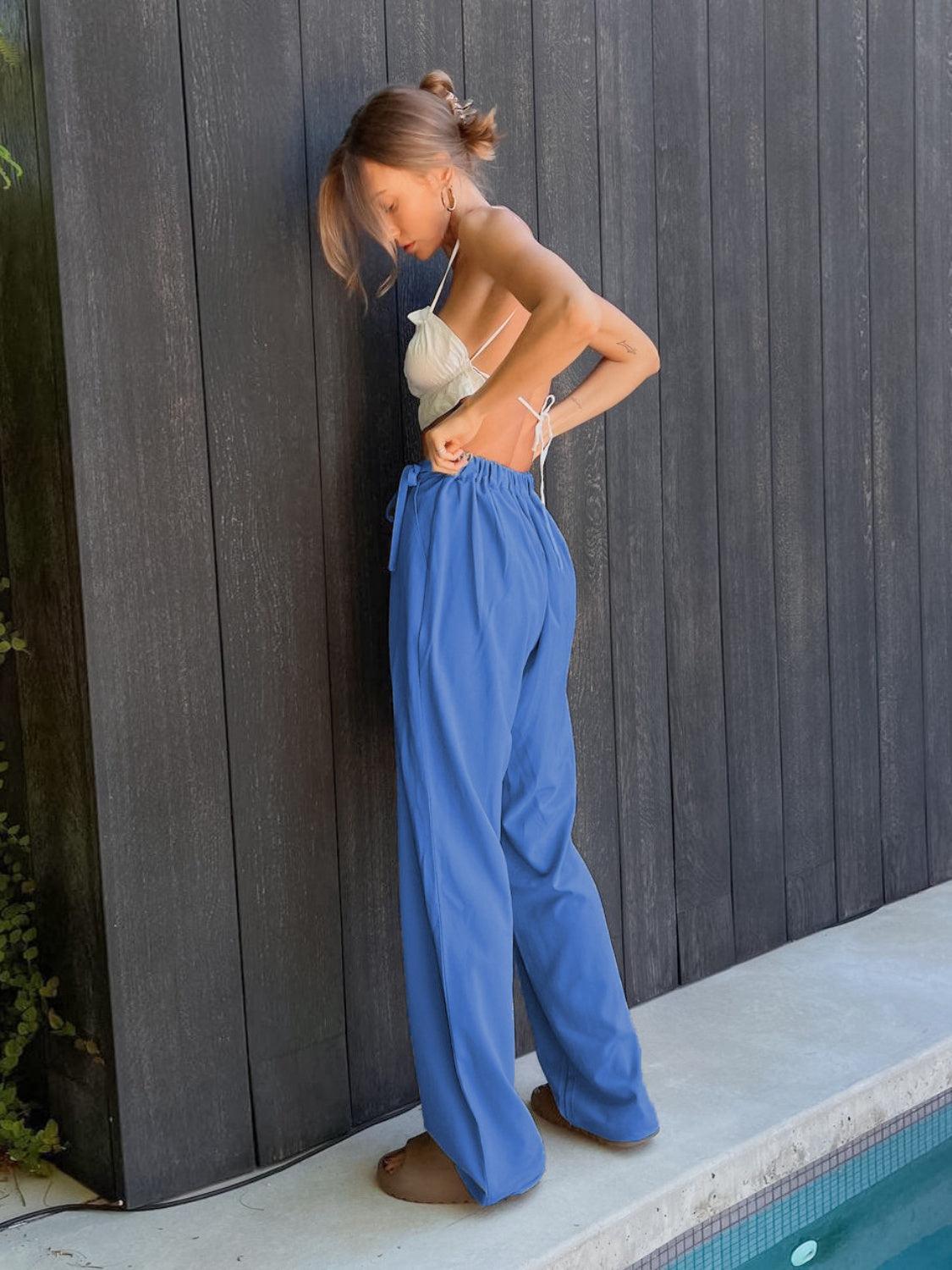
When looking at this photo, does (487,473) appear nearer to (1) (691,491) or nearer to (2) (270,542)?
(2) (270,542)

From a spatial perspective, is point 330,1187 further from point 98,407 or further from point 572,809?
point 98,407

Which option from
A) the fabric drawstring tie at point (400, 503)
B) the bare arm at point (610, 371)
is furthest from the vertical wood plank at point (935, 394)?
the fabric drawstring tie at point (400, 503)

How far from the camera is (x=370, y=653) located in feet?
7.32

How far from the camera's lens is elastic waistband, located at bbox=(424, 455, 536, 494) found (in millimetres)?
1973

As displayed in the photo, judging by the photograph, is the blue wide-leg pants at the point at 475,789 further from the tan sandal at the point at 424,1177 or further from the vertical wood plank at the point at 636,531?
the vertical wood plank at the point at 636,531

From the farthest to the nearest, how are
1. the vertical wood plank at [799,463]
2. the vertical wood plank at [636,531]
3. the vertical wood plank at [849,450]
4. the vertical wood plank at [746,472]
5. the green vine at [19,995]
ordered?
1. the vertical wood plank at [849,450]
2. the vertical wood plank at [799,463]
3. the vertical wood plank at [746,472]
4. the vertical wood plank at [636,531]
5. the green vine at [19,995]

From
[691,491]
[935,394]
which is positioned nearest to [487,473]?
[691,491]

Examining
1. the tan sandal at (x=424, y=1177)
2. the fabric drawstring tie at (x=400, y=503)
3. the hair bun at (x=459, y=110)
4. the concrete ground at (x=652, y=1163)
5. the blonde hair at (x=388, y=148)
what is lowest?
the concrete ground at (x=652, y=1163)

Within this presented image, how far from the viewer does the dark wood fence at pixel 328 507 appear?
1.92m

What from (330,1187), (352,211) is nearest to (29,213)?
(352,211)

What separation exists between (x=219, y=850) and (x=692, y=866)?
1155 millimetres

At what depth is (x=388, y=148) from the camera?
1889 millimetres

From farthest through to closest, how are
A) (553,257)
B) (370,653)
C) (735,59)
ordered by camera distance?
(735,59)
(370,653)
(553,257)

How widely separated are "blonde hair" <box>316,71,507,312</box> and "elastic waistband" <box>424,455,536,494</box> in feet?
1.02
